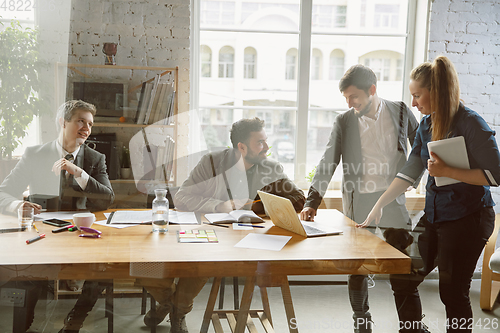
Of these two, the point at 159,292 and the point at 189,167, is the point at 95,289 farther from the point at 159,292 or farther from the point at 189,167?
the point at 189,167

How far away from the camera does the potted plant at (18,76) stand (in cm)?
120

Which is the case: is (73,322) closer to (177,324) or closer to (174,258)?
(177,324)

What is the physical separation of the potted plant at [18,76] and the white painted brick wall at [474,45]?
1.37m

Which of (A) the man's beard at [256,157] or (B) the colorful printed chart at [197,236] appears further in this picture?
(A) the man's beard at [256,157]

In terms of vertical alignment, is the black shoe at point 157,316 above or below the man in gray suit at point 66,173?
below

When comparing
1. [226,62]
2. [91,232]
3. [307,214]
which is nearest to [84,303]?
[91,232]

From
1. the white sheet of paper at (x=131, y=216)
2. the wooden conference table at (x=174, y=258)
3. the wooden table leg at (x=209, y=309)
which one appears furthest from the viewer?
the white sheet of paper at (x=131, y=216)

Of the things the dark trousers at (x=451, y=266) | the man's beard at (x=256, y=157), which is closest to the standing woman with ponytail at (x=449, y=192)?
the dark trousers at (x=451, y=266)

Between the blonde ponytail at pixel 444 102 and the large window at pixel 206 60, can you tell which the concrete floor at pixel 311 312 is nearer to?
the blonde ponytail at pixel 444 102

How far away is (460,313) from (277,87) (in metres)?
1.12

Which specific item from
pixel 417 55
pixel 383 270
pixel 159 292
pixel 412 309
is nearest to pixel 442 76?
pixel 417 55

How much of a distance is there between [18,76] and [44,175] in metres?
0.35

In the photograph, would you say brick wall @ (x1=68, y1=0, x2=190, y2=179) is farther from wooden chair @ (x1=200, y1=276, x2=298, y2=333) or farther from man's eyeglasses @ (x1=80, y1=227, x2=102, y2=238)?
wooden chair @ (x1=200, y1=276, x2=298, y2=333)

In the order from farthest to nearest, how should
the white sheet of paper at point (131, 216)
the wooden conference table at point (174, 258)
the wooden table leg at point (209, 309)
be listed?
the white sheet of paper at point (131, 216), the wooden table leg at point (209, 309), the wooden conference table at point (174, 258)
